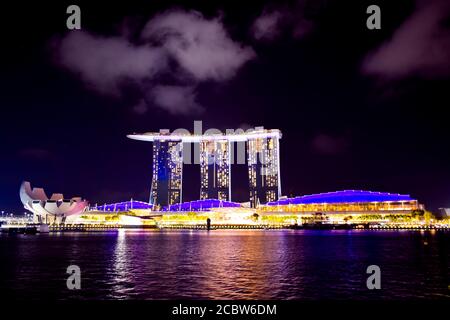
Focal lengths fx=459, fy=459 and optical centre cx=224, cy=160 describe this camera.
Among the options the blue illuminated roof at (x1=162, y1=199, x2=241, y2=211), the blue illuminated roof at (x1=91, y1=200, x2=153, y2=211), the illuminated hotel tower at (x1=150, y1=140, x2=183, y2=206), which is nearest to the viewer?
the blue illuminated roof at (x1=162, y1=199, x2=241, y2=211)

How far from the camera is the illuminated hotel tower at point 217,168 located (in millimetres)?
161000

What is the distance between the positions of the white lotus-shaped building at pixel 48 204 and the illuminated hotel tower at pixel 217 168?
171 ft

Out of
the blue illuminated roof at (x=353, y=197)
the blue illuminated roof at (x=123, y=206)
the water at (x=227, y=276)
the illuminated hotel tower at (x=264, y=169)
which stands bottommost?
the water at (x=227, y=276)

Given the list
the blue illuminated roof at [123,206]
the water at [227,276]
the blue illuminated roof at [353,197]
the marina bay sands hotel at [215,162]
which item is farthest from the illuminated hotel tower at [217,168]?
the water at [227,276]

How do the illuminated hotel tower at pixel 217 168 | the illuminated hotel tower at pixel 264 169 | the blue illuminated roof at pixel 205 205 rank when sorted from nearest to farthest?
the blue illuminated roof at pixel 205 205
the illuminated hotel tower at pixel 264 169
the illuminated hotel tower at pixel 217 168

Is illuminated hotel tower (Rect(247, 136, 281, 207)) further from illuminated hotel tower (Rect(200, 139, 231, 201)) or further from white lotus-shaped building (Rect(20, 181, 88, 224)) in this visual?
white lotus-shaped building (Rect(20, 181, 88, 224))

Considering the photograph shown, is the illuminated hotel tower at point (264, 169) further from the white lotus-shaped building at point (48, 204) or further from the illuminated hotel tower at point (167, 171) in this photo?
the white lotus-shaped building at point (48, 204)

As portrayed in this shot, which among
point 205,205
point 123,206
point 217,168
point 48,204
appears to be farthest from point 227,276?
point 217,168

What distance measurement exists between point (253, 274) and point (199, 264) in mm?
5902

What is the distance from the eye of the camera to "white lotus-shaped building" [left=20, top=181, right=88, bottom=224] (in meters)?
115

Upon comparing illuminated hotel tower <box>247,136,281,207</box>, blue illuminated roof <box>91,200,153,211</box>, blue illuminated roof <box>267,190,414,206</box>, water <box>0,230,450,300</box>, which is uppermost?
illuminated hotel tower <box>247,136,281,207</box>

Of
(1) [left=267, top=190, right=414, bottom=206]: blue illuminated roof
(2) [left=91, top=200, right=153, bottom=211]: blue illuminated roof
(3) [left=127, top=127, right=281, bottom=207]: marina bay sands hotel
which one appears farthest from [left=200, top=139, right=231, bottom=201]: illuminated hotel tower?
(1) [left=267, top=190, right=414, bottom=206]: blue illuminated roof
